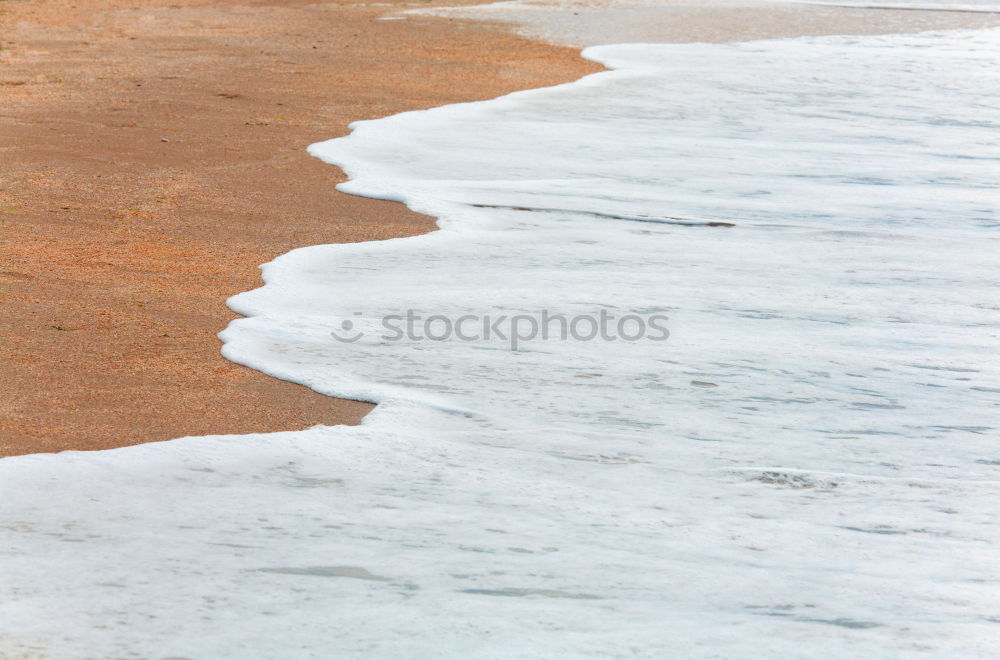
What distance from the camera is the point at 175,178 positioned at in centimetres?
595

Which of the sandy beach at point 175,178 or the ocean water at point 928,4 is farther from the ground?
the ocean water at point 928,4

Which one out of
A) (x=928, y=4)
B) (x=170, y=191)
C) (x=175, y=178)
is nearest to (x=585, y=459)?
(x=170, y=191)

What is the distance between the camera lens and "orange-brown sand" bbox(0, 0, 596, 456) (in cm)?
357

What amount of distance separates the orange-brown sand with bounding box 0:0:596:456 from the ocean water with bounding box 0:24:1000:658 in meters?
0.19

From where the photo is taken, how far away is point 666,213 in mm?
5734

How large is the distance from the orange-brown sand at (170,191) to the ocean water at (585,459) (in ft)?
0.62

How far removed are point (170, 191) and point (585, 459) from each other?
315 cm

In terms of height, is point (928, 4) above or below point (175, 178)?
above

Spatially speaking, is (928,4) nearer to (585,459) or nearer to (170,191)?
(170,191)

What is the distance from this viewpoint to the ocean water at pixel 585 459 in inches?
102

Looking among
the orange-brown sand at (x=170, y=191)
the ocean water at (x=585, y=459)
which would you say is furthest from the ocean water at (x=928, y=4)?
the ocean water at (x=585, y=459)

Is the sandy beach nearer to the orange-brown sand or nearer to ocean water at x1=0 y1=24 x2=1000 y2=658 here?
the orange-brown sand

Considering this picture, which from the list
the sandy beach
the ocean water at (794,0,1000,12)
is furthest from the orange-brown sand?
the ocean water at (794,0,1000,12)

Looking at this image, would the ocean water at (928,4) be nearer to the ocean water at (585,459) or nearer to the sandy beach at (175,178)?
the sandy beach at (175,178)
